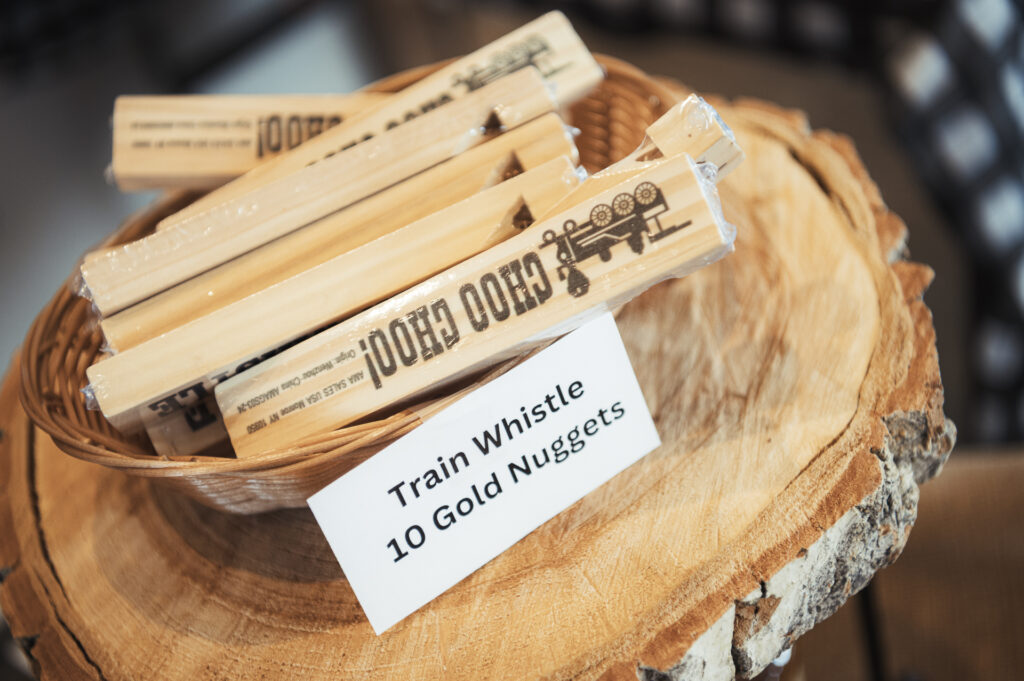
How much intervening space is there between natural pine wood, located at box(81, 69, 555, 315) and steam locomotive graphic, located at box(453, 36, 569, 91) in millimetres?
48

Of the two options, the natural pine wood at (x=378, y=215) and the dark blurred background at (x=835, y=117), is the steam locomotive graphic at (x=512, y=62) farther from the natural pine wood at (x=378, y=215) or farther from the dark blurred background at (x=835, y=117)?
the dark blurred background at (x=835, y=117)

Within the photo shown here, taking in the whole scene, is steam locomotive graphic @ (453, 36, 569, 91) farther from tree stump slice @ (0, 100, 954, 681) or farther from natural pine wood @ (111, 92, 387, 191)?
tree stump slice @ (0, 100, 954, 681)

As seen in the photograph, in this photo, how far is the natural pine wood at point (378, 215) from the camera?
0.69m

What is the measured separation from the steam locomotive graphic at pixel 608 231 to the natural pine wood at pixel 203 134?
0.99 ft

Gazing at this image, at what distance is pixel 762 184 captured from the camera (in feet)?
2.92

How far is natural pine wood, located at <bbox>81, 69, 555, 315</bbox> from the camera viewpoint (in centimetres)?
67

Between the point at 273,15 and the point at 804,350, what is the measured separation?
1860 millimetres

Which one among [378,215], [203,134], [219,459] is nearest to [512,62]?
[378,215]

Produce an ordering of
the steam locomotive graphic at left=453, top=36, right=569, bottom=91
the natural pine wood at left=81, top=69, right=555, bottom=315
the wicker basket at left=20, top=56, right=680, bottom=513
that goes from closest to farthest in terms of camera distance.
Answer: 1. the wicker basket at left=20, top=56, right=680, bottom=513
2. the natural pine wood at left=81, top=69, right=555, bottom=315
3. the steam locomotive graphic at left=453, top=36, right=569, bottom=91

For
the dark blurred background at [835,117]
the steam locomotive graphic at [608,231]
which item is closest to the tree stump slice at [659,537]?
the steam locomotive graphic at [608,231]

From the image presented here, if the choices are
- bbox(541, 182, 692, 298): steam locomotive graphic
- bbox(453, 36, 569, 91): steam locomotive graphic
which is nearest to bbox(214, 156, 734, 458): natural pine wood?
bbox(541, 182, 692, 298): steam locomotive graphic

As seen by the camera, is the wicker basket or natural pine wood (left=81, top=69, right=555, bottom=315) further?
natural pine wood (left=81, top=69, right=555, bottom=315)

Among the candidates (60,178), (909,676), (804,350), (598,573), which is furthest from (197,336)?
(60,178)

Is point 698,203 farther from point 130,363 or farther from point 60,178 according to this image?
point 60,178
